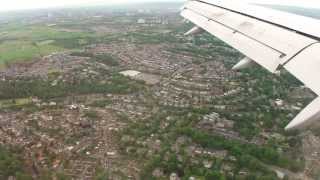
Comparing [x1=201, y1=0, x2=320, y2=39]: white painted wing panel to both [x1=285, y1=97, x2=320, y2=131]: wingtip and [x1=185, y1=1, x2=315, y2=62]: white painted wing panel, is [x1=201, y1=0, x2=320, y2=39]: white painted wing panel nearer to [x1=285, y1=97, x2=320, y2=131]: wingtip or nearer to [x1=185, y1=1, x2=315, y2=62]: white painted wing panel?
[x1=185, y1=1, x2=315, y2=62]: white painted wing panel

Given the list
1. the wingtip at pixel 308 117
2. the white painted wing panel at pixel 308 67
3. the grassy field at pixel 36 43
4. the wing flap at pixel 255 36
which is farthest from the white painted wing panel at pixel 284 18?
the grassy field at pixel 36 43

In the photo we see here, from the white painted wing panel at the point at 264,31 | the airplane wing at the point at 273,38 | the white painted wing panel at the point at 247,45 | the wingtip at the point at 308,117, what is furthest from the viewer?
the white painted wing panel at the point at 247,45

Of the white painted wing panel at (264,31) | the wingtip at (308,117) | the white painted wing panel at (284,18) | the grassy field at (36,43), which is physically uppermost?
the white painted wing panel at (284,18)

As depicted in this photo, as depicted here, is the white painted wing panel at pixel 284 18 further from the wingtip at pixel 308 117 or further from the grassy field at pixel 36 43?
the grassy field at pixel 36 43

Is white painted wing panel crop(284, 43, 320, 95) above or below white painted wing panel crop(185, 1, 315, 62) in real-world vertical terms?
below

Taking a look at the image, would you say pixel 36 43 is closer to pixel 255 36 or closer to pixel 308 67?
pixel 255 36

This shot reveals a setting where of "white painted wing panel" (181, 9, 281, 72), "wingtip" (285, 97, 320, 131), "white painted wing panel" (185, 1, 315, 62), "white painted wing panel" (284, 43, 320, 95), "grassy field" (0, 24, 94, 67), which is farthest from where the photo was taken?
"grassy field" (0, 24, 94, 67)

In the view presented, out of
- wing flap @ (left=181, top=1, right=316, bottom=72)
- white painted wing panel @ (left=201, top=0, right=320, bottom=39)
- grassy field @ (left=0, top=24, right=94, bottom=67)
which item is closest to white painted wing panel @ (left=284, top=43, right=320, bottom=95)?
wing flap @ (left=181, top=1, right=316, bottom=72)
